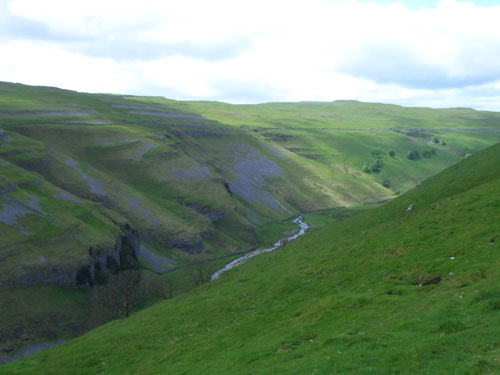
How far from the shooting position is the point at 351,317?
1273 inches

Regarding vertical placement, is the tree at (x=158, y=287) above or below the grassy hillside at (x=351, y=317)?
below

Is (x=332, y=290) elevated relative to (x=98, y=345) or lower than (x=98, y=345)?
elevated

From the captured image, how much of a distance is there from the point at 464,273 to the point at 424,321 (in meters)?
8.65

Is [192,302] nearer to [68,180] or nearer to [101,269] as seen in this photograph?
[101,269]

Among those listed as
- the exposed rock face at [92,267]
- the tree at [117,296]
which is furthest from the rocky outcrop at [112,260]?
the tree at [117,296]

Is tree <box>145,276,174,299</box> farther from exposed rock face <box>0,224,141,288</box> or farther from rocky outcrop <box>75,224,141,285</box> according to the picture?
exposed rock face <box>0,224,141,288</box>

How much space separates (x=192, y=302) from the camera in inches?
2231

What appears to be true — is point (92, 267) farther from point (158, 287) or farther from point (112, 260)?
point (158, 287)

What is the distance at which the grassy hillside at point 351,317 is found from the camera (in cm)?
2322

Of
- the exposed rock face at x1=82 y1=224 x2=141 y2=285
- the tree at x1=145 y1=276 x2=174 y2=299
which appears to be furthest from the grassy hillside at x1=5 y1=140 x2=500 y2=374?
the tree at x1=145 y1=276 x2=174 y2=299

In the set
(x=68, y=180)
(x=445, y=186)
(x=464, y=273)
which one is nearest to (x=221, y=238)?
(x=68, y=180)

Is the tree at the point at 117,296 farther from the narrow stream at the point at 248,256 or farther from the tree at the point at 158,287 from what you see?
the narrow stream at the point at 248,256

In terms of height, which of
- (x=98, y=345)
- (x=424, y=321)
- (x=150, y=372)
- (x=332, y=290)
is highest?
(x=424, y=321)

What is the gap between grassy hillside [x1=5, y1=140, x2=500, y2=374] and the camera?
23219 millimetres
